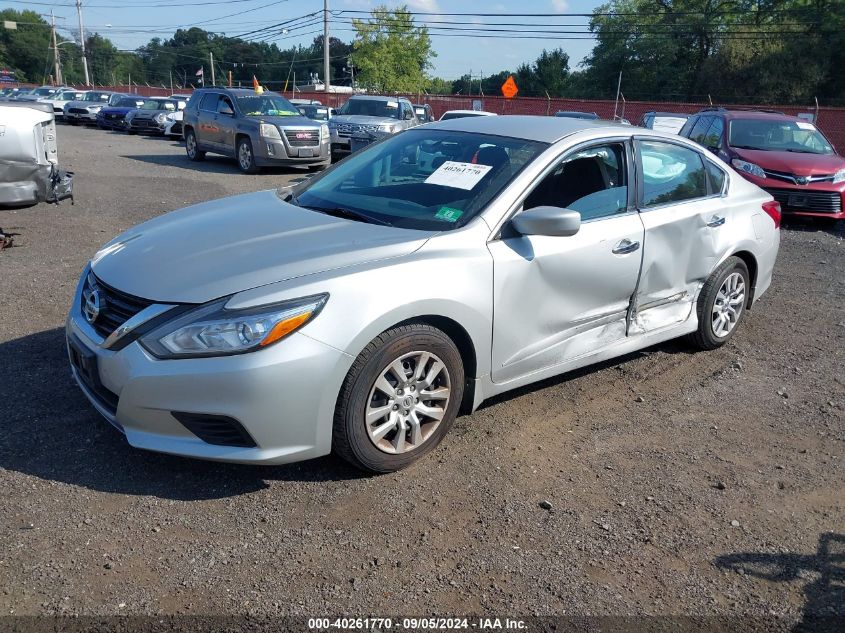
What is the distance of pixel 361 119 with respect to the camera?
17922 mm

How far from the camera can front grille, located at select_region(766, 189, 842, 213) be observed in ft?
36.4

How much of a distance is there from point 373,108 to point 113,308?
53.0 ft

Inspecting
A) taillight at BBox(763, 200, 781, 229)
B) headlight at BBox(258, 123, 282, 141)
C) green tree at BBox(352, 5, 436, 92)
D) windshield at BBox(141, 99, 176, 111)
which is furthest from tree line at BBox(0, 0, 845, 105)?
taillight at BBox(763, 200, 781, 229)

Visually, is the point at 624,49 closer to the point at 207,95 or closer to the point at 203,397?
the point at 207,95

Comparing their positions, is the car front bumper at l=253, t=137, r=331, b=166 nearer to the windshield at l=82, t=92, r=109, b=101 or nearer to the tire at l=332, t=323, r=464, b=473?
the tire at l=332, t=323, r=464, b=473

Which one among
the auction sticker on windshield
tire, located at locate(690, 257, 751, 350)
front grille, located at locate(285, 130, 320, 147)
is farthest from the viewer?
front grille, located at locate(285, 130, 320, 147)

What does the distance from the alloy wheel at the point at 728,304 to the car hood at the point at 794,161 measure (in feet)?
21.8

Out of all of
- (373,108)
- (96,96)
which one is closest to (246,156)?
(373,108)

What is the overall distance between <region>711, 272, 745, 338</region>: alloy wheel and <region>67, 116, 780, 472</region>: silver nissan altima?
185 mm

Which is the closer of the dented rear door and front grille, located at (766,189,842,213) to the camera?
the dented rear door

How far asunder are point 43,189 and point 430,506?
277 inches

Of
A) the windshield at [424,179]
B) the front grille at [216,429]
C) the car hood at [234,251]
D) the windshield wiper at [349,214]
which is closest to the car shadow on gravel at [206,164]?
the windshield at [424,179]

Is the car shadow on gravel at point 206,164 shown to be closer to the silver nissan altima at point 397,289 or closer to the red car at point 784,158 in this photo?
the red car at point 784,158

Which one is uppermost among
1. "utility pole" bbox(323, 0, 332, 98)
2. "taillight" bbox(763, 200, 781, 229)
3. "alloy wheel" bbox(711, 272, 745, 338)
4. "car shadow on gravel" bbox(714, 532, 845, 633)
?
"utility pole" bbox(323, 0, 332, 98)
